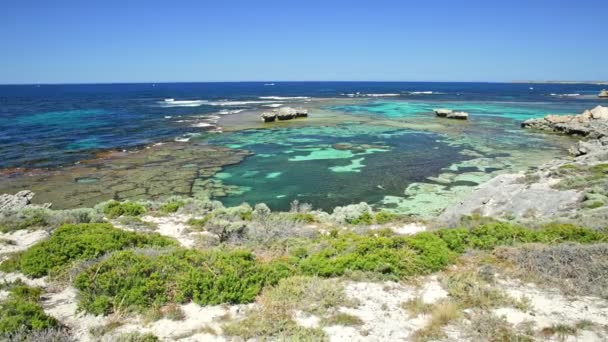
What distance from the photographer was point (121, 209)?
14.9 meters

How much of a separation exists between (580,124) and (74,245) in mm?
49142

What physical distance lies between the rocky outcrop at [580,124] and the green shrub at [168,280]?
1702 inches

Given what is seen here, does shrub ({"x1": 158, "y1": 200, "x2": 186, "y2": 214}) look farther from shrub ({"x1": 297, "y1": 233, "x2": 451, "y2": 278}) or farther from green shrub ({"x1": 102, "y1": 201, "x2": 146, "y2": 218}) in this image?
shrub ({"x1": 297, "y1": 233, "x2": 451, "y2": 278})

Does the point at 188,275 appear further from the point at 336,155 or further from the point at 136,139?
the point at 136,139

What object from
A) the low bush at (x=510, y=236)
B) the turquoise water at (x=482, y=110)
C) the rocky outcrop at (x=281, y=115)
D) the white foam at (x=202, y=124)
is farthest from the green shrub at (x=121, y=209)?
the turquoise water at (x=482, y=110)

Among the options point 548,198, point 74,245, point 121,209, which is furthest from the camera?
point 121,209

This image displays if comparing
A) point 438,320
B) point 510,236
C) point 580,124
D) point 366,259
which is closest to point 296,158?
point 510,236

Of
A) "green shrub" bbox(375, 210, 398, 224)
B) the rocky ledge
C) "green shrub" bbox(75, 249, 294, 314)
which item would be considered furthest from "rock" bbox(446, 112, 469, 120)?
"green shrub" bbox(75, 249, 294, 314)

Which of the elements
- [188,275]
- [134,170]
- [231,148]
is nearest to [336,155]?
[231,148]

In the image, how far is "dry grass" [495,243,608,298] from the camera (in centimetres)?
731

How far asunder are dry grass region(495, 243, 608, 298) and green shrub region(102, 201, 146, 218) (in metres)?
12.7

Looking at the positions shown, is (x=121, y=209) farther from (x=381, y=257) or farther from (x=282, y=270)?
(x=381, y=257)

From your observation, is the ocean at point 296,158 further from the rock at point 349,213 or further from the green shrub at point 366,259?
the green shrub at point 366,259

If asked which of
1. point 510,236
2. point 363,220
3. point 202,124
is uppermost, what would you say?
point 202,124
